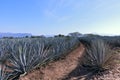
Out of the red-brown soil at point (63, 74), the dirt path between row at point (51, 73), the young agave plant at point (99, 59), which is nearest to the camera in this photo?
the red-brown soil at point (63, 74)

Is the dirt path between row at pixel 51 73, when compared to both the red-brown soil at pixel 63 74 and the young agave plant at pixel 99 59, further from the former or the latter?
the young agave plant at pixel 99 59

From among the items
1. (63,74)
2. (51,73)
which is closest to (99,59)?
(63,74)

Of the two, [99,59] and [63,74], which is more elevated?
[99,59]

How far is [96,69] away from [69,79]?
47.7 inches

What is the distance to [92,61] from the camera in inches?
337

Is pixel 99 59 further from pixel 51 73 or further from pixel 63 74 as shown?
pixel 51 73

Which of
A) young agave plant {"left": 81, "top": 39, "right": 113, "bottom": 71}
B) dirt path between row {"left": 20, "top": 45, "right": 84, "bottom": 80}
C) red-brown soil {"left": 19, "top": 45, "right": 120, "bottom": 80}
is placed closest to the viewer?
red-brown soil {"left": 19, "top": 45, "right": 120, "bottom": 80}

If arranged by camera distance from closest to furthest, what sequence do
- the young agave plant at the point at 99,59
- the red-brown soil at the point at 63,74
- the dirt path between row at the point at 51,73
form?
the red-brown soil at the point at 63,74, the dirt path between row at the point at 51,73, the young agave plant at the point at 99,59

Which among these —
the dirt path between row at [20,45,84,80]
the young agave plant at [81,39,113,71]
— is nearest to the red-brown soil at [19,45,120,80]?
the dirt path between row at [20,45,84,80]

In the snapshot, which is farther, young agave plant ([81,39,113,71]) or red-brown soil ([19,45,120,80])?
young agave plant ([81,39,113,71])

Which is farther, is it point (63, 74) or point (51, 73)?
point (51, 73)

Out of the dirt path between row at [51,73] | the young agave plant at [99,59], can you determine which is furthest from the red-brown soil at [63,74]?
the young agave plant at [99,59]

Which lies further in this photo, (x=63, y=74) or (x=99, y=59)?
(x=99, y=59)

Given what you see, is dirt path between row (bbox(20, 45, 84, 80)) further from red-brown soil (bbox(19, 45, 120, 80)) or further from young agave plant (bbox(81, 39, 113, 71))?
young agave plant (bbox(81, 39, 113, 71))
